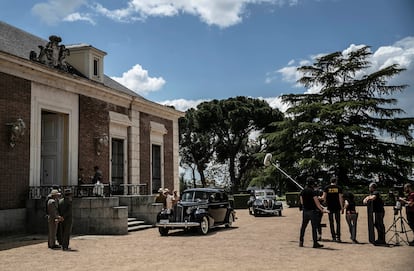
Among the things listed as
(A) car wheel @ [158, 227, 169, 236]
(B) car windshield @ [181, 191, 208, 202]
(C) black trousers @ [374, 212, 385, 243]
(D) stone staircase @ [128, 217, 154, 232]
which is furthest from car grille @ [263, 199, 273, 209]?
(C) black trousers @ [374, 212, 385, 243]

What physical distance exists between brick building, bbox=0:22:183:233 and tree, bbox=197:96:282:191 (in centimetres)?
2302

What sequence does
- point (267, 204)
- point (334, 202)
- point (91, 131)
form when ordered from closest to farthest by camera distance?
point (334, 202)
point (91, 131)
point (267, 204)

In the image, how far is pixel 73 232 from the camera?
1562 cm

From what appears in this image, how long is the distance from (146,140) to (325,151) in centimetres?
1793

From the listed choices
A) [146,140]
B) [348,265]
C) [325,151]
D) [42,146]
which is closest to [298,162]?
[325,151]

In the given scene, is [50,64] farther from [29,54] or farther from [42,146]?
[42,146]

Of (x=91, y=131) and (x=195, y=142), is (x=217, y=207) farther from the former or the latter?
(x=195, y=142)

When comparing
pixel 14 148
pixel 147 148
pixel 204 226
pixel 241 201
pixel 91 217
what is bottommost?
pixel 241 201

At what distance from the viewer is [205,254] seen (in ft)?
33.6

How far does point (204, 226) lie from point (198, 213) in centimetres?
48

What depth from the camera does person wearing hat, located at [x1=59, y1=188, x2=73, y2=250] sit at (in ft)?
38.0

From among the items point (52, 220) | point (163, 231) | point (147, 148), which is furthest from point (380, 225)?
point (147, 148)

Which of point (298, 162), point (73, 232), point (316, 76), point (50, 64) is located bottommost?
point (73, 232)

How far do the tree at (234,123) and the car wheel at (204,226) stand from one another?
3317 centimetres
